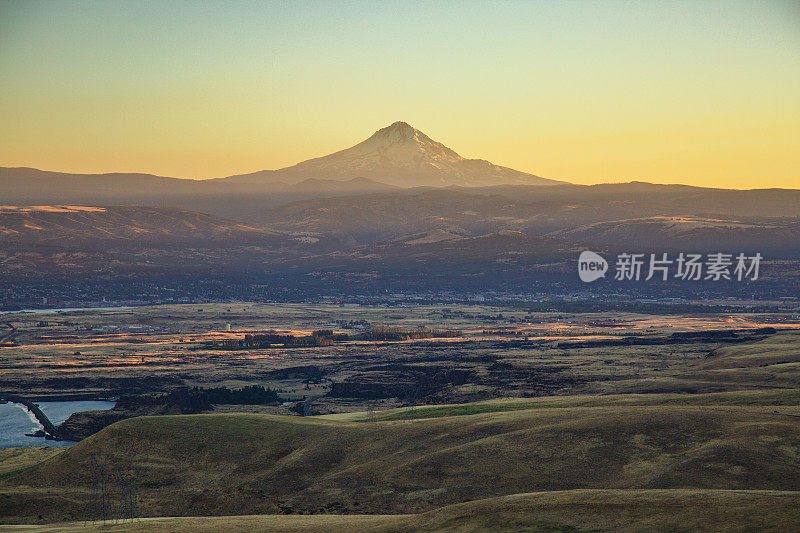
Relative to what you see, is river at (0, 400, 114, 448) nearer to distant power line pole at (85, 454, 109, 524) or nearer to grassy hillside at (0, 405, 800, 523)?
grassy hillside at (0, 405, 800, 523)

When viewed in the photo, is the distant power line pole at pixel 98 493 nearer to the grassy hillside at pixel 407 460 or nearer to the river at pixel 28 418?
the grassy hillside at pixel 407 460

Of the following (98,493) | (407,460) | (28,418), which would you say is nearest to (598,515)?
(407,460)

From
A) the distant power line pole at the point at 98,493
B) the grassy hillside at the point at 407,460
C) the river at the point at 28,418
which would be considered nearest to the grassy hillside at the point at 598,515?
the grassy hillside at the point at 407,460

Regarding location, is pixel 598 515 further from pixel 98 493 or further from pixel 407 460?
pixel 98 493

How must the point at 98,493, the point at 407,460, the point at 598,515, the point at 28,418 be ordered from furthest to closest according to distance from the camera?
the point at 28,418 → the point at 98,493 → the point at 407,460 → the point at 598,515

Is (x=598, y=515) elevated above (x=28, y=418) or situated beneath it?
elevated above
